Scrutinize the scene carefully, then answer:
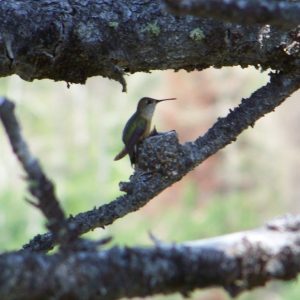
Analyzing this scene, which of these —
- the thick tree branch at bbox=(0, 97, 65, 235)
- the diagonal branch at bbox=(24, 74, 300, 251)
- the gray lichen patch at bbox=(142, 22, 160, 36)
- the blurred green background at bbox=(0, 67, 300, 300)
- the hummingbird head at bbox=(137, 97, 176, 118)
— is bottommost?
the thick tree branch at bbox=(0, 97, 65, 235)

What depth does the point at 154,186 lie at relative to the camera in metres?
2.75

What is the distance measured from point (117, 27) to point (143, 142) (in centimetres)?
32

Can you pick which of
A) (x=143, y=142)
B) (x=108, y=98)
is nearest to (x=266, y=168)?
(x=108, y=98)

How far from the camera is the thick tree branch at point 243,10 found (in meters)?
1.68

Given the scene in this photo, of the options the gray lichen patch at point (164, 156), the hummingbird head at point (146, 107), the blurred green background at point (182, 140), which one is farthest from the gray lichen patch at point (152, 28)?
the blurred green background at point (182, 140)

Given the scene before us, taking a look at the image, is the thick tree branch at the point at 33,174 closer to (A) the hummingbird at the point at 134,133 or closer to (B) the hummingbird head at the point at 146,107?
(A) the hummingbird at the point at 134,133

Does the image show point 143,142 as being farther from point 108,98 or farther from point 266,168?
point 108,98

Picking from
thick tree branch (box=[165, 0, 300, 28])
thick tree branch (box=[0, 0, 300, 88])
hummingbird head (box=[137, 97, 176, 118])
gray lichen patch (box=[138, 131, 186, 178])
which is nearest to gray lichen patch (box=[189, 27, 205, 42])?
thick tree branch (box=[0, 0, 300, 88])

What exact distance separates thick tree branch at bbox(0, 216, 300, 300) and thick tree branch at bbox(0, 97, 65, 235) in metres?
0.08

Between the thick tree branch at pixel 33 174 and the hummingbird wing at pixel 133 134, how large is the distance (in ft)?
4.03

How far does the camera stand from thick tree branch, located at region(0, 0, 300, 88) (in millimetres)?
2723

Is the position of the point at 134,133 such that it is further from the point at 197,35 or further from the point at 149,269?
the point at 149,269

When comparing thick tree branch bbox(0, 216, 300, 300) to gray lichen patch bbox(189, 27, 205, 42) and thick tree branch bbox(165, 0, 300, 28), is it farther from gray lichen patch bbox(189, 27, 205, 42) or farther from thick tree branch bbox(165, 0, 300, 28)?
gray lichen patch bbox(189, 27, 205, 42)

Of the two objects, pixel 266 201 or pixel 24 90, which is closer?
pixel 266 201
